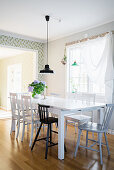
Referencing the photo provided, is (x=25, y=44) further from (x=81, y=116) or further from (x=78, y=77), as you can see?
(x=81, y=116)

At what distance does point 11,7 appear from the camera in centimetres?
342

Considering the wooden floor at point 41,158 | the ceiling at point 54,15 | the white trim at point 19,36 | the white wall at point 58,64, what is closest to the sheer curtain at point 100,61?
the ceiling at point 54,15

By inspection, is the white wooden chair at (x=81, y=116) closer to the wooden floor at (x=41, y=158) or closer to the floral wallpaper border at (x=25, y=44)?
the wooden floor at (x=41, y=158)

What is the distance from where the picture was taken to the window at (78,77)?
4.62 metres

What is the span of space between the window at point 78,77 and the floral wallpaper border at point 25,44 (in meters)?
1.24

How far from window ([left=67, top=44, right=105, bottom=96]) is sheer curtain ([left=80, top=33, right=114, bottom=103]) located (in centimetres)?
23

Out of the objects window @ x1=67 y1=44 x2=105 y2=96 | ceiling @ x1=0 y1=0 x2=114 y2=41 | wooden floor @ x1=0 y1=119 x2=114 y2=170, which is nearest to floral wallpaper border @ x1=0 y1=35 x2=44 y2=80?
ceiling @ x1=0 y1=0 x2=114 y2=41

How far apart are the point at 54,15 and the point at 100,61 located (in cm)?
154

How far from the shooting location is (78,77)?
5.01 m

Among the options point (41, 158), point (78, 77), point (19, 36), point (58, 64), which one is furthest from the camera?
point (58, 64)

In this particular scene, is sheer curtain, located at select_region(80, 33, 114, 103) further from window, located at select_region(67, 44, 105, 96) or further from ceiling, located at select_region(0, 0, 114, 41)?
ceiling, located at select_region(0, 0, 114, 41)

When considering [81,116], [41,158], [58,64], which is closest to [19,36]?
[58,64]

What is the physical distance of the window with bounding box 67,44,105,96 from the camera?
15.2 feet

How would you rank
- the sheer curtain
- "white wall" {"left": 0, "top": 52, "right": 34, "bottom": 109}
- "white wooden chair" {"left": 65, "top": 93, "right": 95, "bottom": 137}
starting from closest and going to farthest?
"white wooden chair" {"left": 65, "top": 93, "right": 95, "bottom": 137} < the sheer curtain < "white wall" {"left": 0, "top": 52, "right": 34, "bottom": 109}
